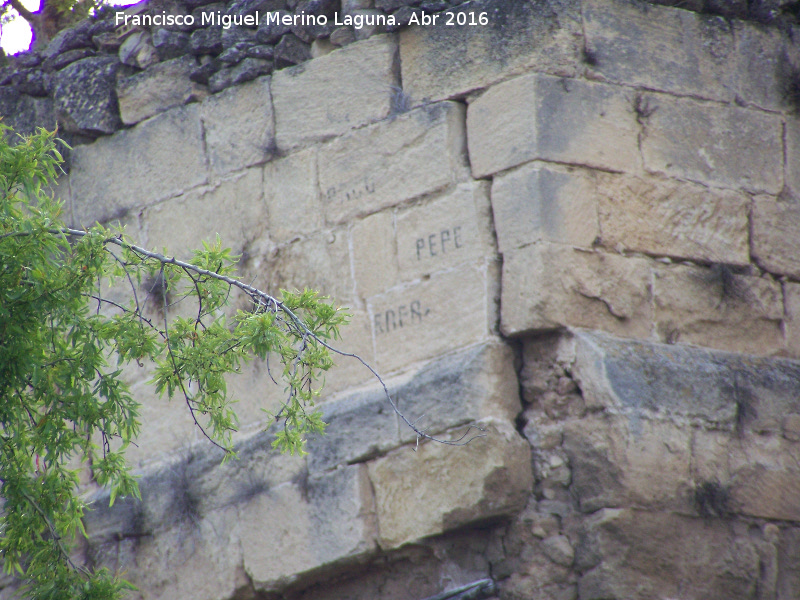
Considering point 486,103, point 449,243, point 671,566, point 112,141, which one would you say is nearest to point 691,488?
point 671,566

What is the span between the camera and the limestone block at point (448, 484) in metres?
4.45

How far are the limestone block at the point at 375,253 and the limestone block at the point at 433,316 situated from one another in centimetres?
6

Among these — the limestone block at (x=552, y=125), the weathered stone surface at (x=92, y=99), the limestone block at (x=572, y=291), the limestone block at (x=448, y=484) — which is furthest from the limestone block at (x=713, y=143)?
the weathered stone surface at (x=92, y=99)

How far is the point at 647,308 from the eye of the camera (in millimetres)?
4758

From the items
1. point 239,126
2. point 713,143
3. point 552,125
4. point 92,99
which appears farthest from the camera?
point 92,99

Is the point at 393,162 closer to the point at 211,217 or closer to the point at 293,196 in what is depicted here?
the point at 293,196

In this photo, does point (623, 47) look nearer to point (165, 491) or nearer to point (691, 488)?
point (691, 488)

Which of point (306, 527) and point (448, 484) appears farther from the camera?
point (306, 527)

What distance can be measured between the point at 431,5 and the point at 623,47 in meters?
0.87

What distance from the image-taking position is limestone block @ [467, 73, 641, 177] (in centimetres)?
471

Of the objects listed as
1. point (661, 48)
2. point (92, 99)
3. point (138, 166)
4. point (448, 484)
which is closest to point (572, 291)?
point (448, 484)

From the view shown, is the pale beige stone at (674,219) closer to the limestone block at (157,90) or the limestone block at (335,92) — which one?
the limestone block at (335,92)

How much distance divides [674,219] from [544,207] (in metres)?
0.67

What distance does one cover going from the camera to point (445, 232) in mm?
4840
